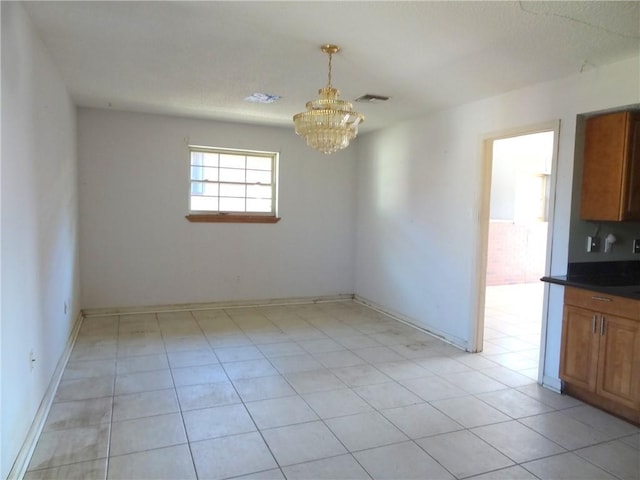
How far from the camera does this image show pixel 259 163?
5621 millimetres

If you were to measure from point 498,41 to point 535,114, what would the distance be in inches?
40.9

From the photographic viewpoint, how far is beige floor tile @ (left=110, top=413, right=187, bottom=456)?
2293mm

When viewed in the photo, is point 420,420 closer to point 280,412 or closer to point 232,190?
point 280,412

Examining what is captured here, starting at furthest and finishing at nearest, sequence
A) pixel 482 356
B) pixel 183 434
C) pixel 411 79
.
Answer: pixel 482 356 < pixel 411 79 < pixel 183 434

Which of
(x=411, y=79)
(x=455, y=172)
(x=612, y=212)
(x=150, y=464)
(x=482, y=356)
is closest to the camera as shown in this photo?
(x=150, y=464)

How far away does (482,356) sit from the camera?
3879mm

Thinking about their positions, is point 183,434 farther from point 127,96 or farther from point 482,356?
point 127,96

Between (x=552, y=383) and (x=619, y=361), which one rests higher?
(x=619, y=361)

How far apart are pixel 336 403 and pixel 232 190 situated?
3.38 metres

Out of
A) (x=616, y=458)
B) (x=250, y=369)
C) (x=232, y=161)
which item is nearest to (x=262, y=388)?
(x=250, y=369)

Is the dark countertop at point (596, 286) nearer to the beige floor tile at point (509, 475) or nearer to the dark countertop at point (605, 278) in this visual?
the dark countertop at point (605, 278)

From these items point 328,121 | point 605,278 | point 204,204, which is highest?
point 328,121

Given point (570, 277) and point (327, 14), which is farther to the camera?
point (570, 277)

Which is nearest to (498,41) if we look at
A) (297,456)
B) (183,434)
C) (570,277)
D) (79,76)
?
(570,277)
